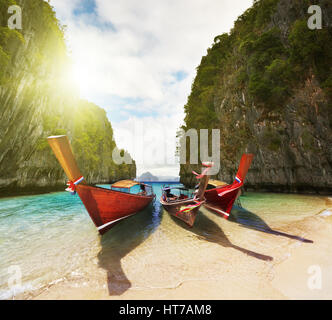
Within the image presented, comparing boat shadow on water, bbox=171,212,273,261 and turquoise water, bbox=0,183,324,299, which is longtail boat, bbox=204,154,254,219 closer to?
turquoise water, bbox=0,183,324,299

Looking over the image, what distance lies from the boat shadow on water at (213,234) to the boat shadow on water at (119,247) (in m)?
2.39

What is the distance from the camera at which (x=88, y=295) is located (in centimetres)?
340

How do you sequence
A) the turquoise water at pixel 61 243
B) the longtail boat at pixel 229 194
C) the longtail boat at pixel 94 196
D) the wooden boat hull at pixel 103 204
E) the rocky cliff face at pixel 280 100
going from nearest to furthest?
1. the turquoise water at pixel 61 243
2. the longtail boat at pixel 94 196
3. the wooden boat hull at pixel 103 204
4. the longtail boat at pixel 229 194
5. the rocky cliff face at pixel 280 100

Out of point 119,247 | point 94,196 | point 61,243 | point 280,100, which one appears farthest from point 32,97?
point 280,100

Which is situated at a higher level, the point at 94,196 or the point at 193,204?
the point at 94,196

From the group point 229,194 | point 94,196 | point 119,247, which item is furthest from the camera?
point 229,194

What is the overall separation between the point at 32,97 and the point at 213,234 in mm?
25667

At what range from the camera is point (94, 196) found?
6.15 meters

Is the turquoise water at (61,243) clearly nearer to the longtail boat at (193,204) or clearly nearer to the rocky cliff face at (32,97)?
the longtail boat at (193,204)

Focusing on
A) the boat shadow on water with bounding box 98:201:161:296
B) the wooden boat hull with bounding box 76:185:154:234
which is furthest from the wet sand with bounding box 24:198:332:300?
the wooden boat hull with bounding box 76:185:154:234

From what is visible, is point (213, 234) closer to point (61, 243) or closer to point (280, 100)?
point (61, 243)

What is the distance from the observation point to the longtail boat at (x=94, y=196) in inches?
198

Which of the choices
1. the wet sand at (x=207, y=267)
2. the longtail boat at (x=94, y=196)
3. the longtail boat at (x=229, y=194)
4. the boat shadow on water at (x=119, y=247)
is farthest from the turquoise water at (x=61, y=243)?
the longtail boat at (x=229, y=194)
